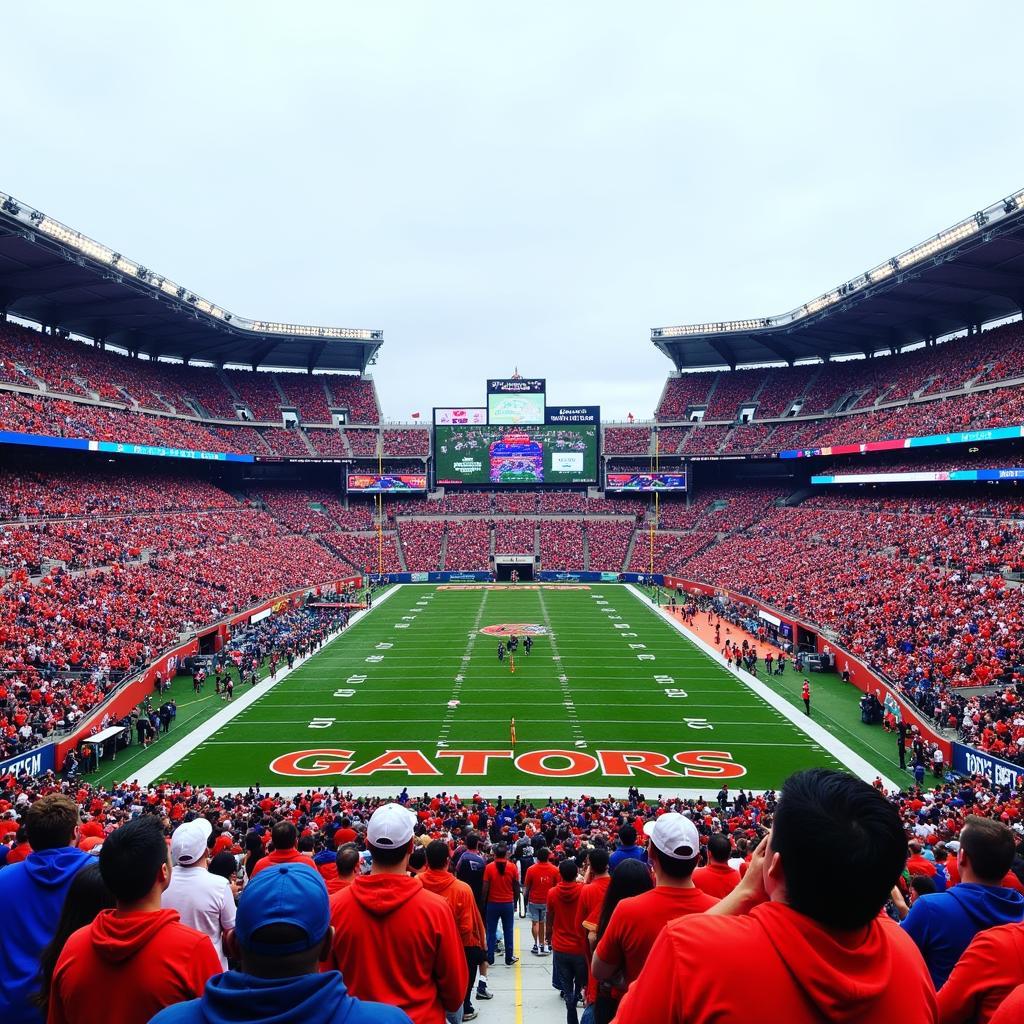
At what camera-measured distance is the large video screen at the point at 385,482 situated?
221 ft

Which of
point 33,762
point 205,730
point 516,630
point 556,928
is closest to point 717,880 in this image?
point 556,928

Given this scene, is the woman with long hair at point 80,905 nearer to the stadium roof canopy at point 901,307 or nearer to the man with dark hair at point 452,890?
the man with dark hair at point 452,890

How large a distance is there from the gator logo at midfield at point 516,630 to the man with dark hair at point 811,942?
35613 millimetres

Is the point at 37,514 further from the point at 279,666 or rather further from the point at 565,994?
the point at 565,994

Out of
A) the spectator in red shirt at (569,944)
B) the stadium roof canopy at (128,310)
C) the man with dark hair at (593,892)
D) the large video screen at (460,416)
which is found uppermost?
the stadium roof canopy at (128,310)

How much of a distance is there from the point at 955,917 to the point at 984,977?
0.77 meters

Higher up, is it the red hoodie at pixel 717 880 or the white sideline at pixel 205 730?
the red hoodie at pixel 717 880

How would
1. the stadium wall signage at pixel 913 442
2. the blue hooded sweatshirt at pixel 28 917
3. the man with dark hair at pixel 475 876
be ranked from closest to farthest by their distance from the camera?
the blue hooded sweatshirt at pixel 28 917
the man with dark hair at pixel 475 876
the stadium wall signage at pixel 913 442

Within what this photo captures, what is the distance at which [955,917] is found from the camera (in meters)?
3.46

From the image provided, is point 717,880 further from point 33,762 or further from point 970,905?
point 33,762

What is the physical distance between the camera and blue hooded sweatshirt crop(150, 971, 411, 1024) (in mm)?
1759

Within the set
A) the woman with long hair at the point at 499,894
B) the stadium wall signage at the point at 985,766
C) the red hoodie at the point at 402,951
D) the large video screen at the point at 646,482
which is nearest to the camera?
the red hoodie at the point at 402,951

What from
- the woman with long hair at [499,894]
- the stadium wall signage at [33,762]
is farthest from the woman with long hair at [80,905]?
the stadium wall signage at [33,762]

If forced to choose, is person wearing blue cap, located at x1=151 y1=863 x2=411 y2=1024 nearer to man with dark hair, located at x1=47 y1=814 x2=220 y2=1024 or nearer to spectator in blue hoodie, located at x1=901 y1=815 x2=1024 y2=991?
man with dark hair, located at x1=47 y1=814 x2=220 y2=1024
